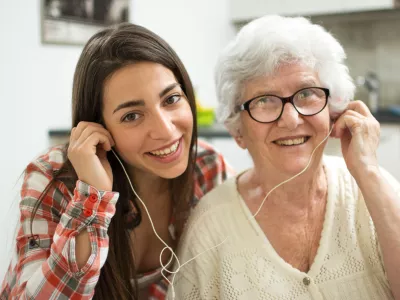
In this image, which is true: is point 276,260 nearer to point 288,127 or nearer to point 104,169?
point 288,127

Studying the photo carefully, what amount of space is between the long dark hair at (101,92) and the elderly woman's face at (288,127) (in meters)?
0.24

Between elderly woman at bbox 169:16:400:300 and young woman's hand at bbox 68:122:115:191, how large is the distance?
Answer: 33 cm

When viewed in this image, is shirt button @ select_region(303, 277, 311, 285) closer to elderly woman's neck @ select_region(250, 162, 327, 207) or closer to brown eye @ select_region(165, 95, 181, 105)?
elderly woman's neck @ select_region(250, 162, 327, 207)

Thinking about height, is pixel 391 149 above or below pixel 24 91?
below

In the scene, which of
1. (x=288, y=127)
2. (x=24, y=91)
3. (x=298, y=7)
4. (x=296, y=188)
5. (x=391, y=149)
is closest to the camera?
(x=288, y=127)

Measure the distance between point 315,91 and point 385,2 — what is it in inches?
105

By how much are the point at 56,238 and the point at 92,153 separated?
0.24m

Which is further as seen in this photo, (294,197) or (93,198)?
(294,197)

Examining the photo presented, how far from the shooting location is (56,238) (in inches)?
48.3

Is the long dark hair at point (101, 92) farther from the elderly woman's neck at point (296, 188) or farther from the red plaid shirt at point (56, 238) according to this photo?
the elderly woman's neck at point (296, 188)

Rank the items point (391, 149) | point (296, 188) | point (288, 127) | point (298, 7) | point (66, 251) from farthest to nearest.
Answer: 1. point (298, 7)
2. point (391, 149)
3. point (296, 188)
4. point (288, 127)
5. point (66, 251)

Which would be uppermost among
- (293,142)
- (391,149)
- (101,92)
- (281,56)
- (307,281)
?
(281,56)

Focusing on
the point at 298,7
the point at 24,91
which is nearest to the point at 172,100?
the point at 24,91

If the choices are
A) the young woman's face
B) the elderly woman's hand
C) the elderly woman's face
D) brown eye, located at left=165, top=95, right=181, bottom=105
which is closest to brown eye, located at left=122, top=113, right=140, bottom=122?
the young woman's face
